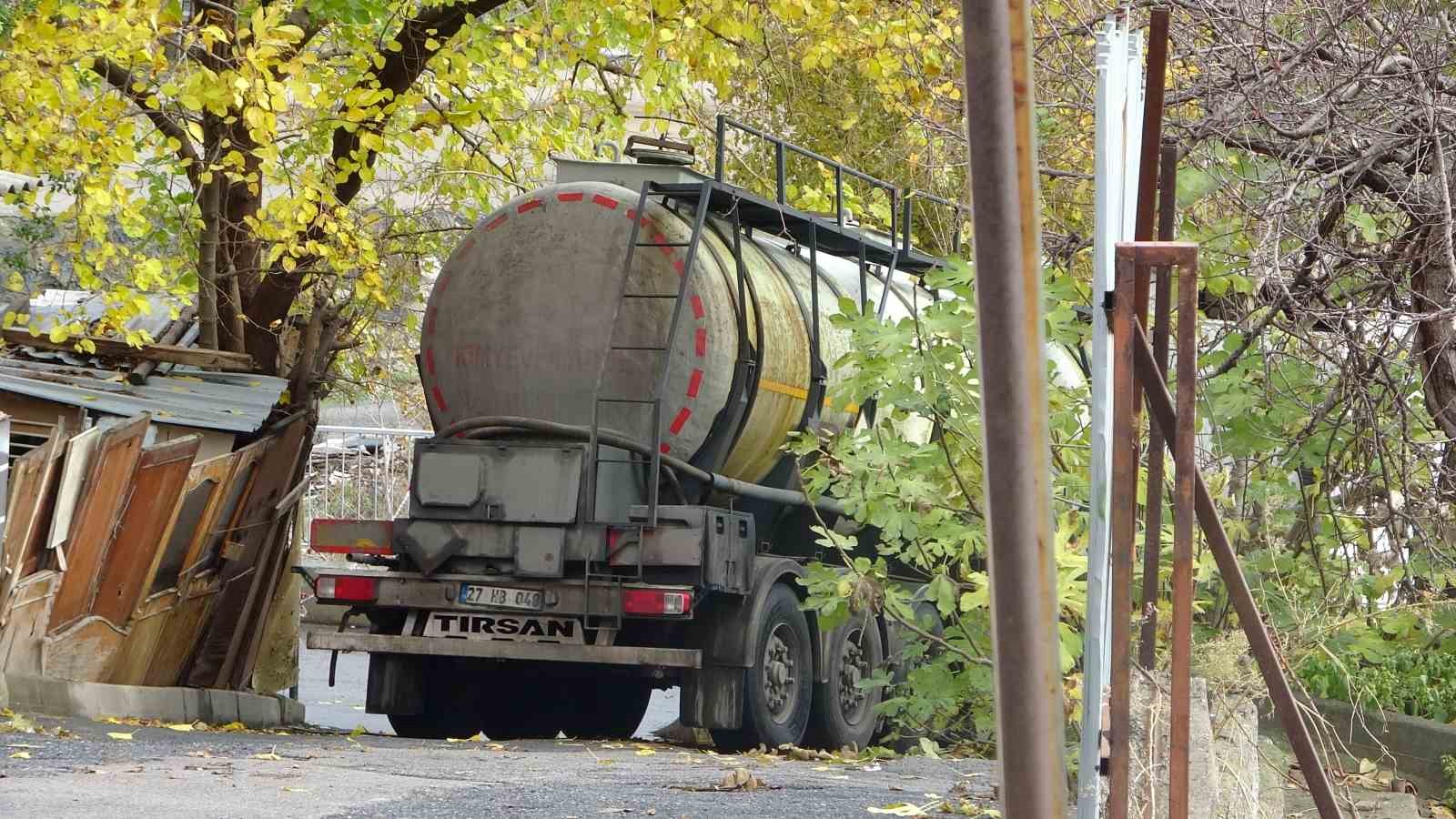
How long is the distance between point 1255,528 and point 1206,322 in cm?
175

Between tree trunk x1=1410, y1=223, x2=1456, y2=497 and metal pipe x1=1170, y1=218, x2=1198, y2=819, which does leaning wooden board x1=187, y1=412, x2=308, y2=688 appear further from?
metal pipe x1=1170, y1=218, x2=1198, y2=819

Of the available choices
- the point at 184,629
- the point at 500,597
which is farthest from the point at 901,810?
the point at 184,629

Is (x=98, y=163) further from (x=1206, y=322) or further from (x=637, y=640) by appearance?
(x=1206, y=322)

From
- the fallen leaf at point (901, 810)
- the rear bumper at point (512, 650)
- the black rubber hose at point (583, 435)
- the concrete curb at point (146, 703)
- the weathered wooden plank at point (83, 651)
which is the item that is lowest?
the concrete curb at point (146, 703)

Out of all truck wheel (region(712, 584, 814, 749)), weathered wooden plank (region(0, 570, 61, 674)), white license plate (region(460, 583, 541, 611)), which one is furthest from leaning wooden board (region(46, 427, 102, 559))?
truck wheel (region(712, 584, 814, 749))

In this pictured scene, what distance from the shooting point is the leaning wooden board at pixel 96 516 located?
10.3 metres

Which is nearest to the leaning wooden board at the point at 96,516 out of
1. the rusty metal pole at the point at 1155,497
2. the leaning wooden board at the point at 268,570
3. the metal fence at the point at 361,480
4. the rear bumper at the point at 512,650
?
the rear bumper at the point at 512,650

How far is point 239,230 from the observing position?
13.7 metres

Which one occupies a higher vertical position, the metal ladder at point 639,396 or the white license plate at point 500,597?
the metal ladder at point 639,396

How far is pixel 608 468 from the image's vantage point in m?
10.0

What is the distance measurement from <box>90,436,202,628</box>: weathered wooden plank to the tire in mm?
2933

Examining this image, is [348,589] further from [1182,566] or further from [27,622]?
[1182,566]

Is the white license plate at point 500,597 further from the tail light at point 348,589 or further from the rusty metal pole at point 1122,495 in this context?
the rusty metal pole at point 1122,495

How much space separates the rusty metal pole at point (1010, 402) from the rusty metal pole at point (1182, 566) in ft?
6.44
